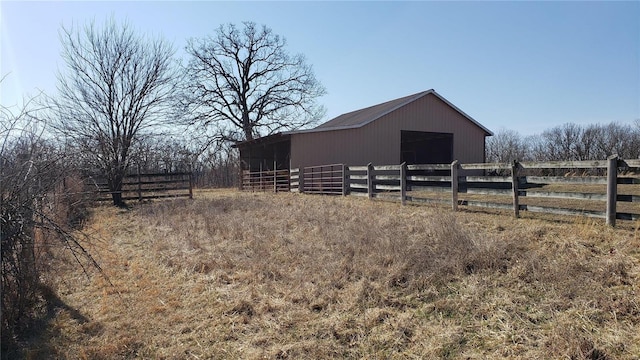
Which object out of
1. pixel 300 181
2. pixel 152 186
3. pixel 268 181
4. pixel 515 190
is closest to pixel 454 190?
pixel 515 190

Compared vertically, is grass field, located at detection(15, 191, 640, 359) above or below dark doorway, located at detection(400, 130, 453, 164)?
below

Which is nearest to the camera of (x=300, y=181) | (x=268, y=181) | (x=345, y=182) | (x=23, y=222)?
(x=23, y=222)

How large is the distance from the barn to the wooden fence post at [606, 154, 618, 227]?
12.9m

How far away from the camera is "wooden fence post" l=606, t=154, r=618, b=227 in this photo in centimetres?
603

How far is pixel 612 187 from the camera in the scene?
19.9ft

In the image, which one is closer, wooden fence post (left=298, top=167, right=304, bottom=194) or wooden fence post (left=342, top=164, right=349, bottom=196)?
wooden fence post (left=342, top=164, right=349, bottom=196)

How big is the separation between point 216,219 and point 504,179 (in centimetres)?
662

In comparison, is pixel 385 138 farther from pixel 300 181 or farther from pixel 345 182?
pixel 345 182

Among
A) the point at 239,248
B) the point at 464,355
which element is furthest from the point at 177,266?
the point at 464,355

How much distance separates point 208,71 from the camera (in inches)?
1308

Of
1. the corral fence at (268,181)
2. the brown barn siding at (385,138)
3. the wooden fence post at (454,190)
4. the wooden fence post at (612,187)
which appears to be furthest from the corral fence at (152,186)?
the wooden fence post at (612,187)

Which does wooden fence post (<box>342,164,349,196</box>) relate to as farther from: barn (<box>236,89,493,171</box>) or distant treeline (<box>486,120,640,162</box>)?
distant treeline (<box>486,120,640,162</box>)

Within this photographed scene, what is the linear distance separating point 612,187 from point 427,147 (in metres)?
18.0

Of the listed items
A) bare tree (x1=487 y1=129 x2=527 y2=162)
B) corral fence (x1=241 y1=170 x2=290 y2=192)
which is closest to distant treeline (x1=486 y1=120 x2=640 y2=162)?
bare tree (x1=487 y1=129 x2=527 y2=162)
